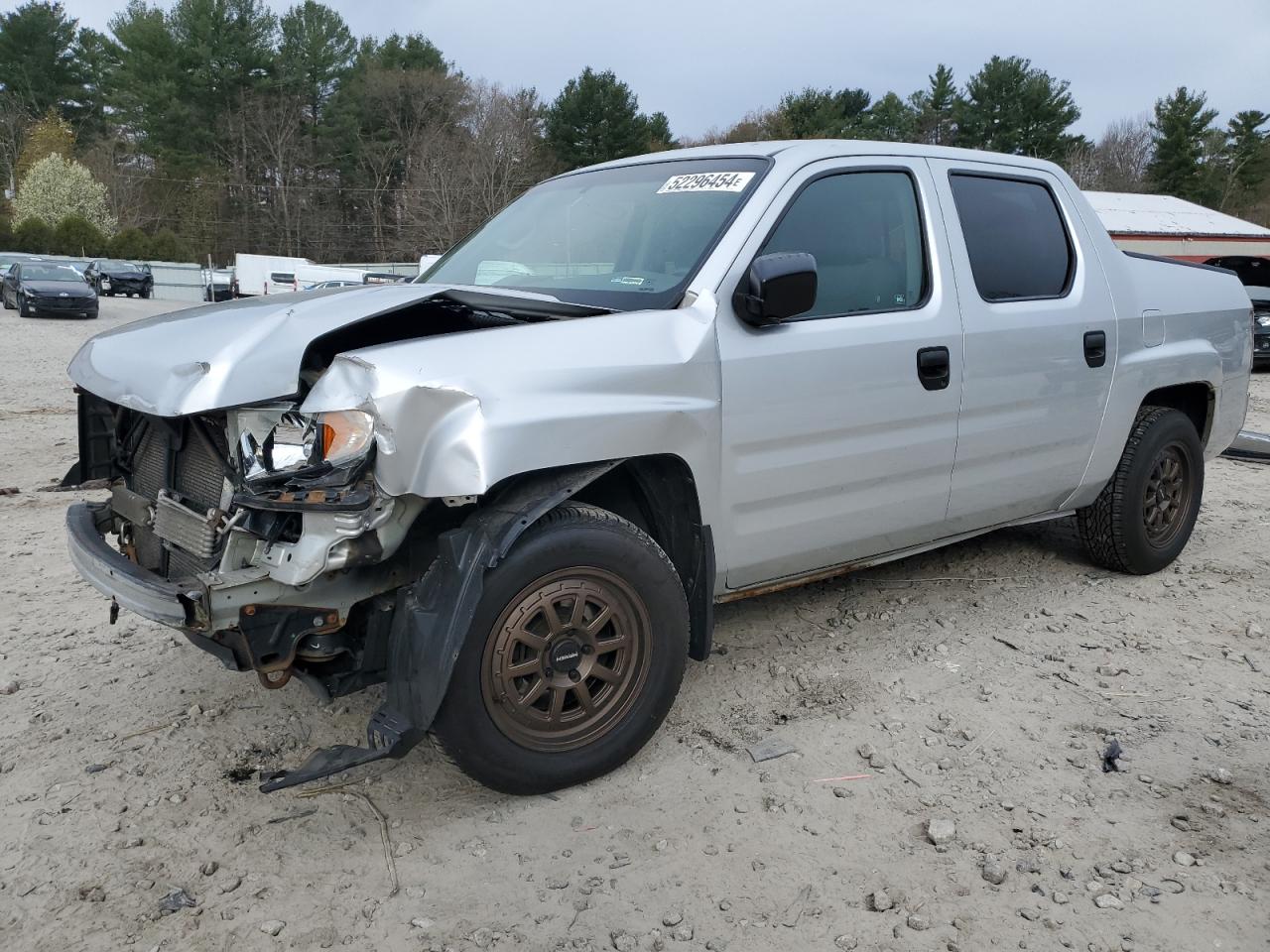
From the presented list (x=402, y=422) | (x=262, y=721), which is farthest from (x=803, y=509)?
(x=262, y=721)

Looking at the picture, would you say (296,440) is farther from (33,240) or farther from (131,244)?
(131,244)

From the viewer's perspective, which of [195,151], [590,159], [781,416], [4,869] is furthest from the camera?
[195,151]

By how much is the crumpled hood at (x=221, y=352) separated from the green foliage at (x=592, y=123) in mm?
50004

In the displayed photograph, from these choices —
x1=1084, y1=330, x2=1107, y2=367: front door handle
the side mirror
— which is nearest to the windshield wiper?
the side mirror

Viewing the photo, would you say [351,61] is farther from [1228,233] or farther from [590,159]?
[1228,233]

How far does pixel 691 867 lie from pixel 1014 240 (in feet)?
9.44

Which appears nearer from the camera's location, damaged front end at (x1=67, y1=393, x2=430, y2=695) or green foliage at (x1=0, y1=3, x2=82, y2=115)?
damaged front end at (x1=67, y1=393, x2=430, y2=695)

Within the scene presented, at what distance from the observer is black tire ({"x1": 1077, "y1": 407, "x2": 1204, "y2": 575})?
15.9 feet

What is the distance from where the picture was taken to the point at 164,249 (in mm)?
51812

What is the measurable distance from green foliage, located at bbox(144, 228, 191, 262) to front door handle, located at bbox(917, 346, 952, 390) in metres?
53.6

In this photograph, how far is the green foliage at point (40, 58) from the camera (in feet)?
195

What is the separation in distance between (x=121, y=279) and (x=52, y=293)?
586 inches

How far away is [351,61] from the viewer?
59625 mm

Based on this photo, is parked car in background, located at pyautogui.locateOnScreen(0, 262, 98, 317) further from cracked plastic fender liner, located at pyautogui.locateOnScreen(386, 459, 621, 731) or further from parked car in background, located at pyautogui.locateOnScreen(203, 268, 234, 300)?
cracked plastic fender liner, located at pyautogui.locateOnScreen(386, 459, 621, 731)
